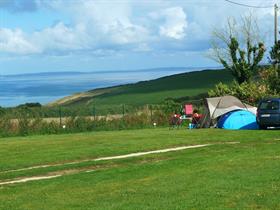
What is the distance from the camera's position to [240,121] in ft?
109

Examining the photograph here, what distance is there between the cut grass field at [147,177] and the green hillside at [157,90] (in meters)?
46.9

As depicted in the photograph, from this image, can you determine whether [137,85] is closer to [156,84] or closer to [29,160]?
[156,84]

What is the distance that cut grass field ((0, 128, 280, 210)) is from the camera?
35.5ft

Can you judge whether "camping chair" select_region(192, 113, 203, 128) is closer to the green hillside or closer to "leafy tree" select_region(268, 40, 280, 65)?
"leafy tree" select_region(268, 40, 280, 65)

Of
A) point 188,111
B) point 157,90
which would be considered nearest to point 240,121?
point 188,111

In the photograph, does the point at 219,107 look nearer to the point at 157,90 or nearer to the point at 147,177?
the point at 147,177

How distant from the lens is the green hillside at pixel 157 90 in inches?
2894

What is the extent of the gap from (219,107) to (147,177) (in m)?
20.5

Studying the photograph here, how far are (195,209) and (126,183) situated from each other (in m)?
4.09

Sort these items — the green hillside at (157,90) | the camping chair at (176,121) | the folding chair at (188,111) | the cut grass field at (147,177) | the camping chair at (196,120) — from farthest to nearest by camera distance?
1. the green hillside at (157,90)
2. the folding chair at (188,111)
3. the camping chair at (176,121)
4. the camping chair at (196,120)
5. the cut grass field at (147,177)

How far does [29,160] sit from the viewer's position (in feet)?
66.7

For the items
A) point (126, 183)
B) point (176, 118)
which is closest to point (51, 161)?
point (126, 183)

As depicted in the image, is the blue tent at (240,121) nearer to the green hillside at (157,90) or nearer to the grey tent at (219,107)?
the grey tent at (219,107)

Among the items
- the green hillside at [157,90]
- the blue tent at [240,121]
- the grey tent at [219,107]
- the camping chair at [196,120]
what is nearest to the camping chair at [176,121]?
the camping chair at [196,120]
